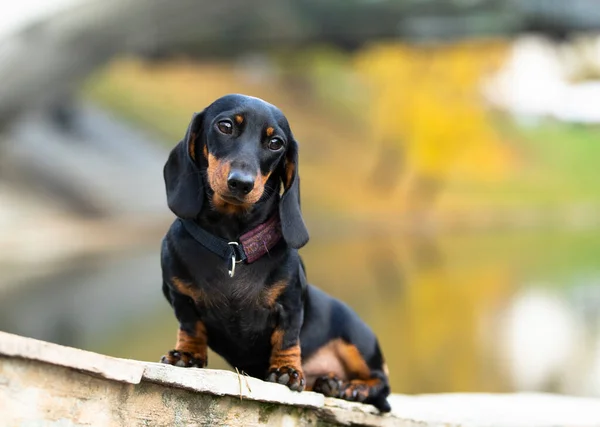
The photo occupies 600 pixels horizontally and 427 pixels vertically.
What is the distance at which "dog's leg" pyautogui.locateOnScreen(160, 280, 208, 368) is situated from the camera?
11.3 feet

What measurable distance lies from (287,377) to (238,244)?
56cm

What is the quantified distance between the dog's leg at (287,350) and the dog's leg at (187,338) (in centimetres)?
28

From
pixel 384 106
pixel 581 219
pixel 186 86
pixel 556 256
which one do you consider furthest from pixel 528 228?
pixel 186 86

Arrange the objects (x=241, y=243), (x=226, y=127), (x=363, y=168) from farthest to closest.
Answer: (x=363, y=168) → (x=241, y=243) → (x=226, y=127)

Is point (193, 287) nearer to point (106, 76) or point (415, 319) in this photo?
point (415, 319)

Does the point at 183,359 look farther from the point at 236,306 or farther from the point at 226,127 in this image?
the point at 226,127

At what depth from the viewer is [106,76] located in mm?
25562

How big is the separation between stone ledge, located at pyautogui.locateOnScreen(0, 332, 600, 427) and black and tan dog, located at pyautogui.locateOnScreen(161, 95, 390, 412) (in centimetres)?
16

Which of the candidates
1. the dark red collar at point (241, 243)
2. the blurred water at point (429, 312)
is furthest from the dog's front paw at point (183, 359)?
the blurred water at point (429, 312)

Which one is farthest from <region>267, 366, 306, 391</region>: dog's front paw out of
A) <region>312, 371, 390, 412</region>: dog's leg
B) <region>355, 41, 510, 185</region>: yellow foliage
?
<region>355, 41, 510, 185</region>: yellow foliage

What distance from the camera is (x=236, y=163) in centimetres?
319

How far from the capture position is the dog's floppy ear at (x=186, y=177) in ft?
11.0

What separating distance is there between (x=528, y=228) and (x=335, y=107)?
685cm

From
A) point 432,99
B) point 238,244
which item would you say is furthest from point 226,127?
point 432,99
